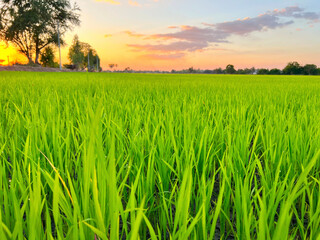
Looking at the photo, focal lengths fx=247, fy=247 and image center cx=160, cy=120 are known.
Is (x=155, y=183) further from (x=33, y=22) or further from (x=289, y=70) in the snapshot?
(x=289, y=70)

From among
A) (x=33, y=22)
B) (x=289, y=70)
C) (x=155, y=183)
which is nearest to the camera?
(x=155, y=183)

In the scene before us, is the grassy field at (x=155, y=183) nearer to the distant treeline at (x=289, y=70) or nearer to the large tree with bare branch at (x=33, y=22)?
the large tree with bare branch at (x=33, y=22)

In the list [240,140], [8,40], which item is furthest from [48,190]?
[8,40]

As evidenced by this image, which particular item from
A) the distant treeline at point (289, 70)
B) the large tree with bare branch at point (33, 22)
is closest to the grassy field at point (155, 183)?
the large tree with bare branch at point (33, 22)

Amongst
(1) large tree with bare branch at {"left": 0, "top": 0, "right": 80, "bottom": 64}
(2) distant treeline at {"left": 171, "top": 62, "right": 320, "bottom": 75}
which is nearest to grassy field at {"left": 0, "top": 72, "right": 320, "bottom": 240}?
(1) large tree with bare branch at {"left": 0, "top": 0, "right": 80, "bottom": 64}

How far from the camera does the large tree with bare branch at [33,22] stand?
28734 mm

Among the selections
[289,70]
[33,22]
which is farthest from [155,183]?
[289,70]

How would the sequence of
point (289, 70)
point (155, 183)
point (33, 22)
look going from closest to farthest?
point (155, 183) → point (33, 22) → point (289, 70)

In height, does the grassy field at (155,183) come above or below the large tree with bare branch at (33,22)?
below

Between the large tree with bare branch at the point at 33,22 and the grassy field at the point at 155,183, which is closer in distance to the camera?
the grassy field at the point at 155,183

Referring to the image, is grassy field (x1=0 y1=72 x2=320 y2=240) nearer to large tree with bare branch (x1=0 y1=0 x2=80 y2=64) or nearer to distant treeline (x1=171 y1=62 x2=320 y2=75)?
large tree with bare branch (x1=0 y1=0 x2=80 y2=64)

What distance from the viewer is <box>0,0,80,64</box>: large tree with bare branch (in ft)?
94.3

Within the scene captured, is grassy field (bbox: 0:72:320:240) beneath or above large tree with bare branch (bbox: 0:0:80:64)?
beneath

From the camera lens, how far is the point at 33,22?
94.5 feet
